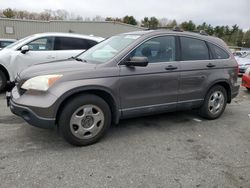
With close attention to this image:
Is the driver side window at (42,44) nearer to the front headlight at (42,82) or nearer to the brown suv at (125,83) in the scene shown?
the brown suv at (125,83)

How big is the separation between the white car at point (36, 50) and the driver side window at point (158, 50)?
3.84 metres

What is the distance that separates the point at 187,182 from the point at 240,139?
1.80 meters

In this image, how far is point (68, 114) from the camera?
3.37m

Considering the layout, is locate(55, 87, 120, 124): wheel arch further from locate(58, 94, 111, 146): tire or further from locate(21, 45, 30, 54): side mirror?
locate(21, 45, 30, 54): side mirror

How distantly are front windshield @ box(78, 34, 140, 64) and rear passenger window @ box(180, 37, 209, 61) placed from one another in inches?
36.8

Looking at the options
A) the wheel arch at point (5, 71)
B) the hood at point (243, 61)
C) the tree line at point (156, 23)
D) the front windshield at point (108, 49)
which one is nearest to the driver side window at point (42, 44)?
the wheel arch at point (5, 71)

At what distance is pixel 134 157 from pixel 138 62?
1.36m

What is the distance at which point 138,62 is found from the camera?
12.0 feet

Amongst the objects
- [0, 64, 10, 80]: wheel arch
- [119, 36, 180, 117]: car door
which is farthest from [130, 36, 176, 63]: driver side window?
[0, 64, 10, 80]: wheel arch

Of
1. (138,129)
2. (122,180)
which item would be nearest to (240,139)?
(138,129)

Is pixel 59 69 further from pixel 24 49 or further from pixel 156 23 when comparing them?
pixel 156 23

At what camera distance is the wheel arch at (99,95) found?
3.34 m

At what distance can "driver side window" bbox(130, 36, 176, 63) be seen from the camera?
405 cm

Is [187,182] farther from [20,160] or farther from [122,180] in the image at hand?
[20,160]
